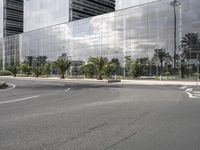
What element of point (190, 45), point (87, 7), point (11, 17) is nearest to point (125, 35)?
point (190, 45)

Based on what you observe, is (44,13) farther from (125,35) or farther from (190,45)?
(190,45)

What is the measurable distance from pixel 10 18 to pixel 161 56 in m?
78.5

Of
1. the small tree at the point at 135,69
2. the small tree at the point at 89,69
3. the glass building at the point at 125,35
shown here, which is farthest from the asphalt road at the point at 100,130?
the glass building at the point at 125,35

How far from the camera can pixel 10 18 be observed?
12231cm

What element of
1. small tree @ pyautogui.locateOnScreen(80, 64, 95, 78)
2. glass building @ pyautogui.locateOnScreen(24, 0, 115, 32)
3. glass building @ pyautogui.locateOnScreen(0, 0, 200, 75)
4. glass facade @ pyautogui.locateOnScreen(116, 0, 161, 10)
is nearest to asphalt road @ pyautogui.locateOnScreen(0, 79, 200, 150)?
small tree @ pyautogui.locateOnScreen(80, 64, 95, 78)

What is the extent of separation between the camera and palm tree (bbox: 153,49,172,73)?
60.4 m

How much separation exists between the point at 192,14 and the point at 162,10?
721cm

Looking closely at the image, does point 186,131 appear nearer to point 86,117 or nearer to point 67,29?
point 86,117

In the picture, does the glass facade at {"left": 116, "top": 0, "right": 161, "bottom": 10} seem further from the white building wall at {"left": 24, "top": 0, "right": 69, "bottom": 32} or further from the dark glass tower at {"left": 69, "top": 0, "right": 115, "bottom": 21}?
the white building wall at {"left": 24, "top": 0, "right": 69, "bottom": 32}

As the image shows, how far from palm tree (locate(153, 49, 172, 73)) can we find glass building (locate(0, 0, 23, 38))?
2887 inches

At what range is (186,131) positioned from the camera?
26.4ft

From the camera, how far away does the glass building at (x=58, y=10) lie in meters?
86.7

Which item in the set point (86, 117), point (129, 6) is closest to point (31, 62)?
point (129, 6)

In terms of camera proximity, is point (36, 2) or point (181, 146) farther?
point (36, 2)
